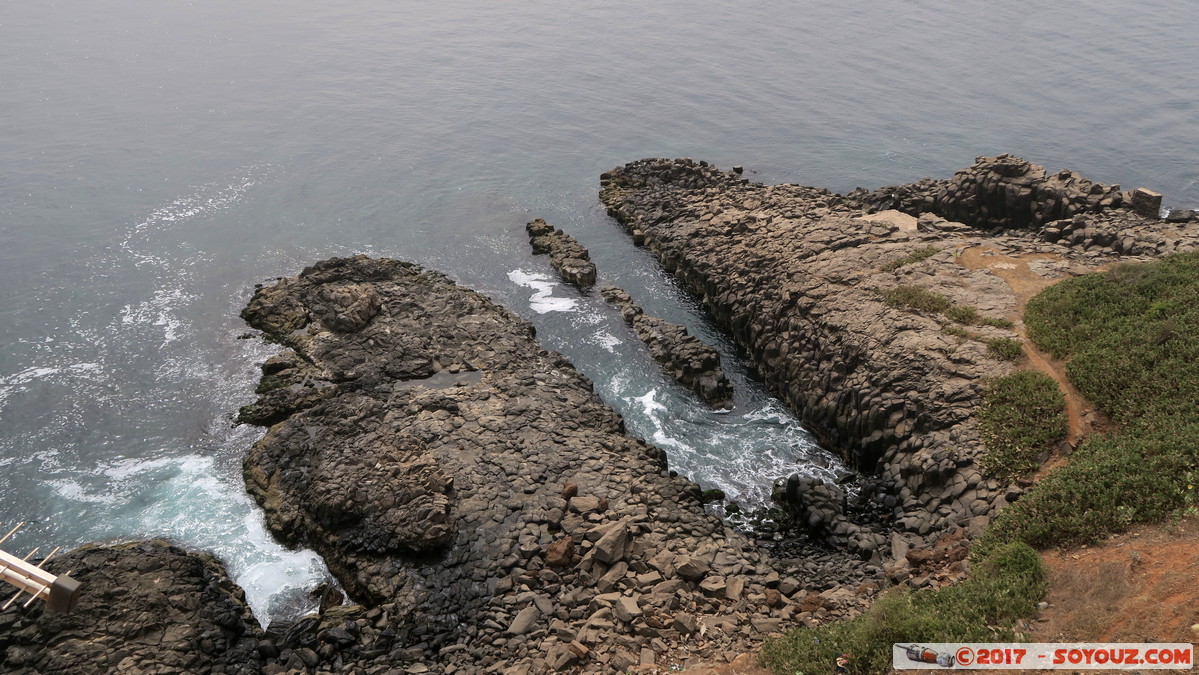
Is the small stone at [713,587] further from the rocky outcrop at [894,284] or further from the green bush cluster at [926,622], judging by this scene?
the rocky outcrop at [894,284]

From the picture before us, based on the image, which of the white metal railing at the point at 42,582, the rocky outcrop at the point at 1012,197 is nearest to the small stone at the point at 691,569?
the white metal railing at the point at 42,582

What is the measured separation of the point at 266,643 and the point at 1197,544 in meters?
30.1

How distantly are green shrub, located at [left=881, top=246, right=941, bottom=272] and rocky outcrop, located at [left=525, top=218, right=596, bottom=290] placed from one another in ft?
62.1

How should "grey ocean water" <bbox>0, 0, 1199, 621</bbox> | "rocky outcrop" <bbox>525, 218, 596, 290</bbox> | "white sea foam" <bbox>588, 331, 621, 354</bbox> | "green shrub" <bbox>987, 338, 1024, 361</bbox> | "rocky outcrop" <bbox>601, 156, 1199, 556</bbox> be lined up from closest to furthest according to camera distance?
1. "rocky outcrop" <bbox>601, 156, 1199, 556</bbox>
2. "green shrub" <bbox>987, 338, 1024, 361</bbox>
3. "grey ocean water" <bbox>0, 0, 1199, 621</bbox>
4. "white sea foam" <bbox>588, 331, 621, 354</bbox>
5. "rocky outcrop" <bbox>525, 218, 596, 290</bbox>

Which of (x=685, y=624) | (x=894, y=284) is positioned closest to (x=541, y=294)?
(x=894, y=284)

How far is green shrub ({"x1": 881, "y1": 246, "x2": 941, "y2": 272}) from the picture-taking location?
45438 mm

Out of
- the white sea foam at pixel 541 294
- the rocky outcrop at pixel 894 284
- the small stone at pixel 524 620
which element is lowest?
the small stone at pixel 524 620

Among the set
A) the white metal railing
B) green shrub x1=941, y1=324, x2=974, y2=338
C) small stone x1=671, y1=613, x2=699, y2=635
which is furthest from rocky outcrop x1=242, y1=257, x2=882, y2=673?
green shrub x1=941, y1=324, x2=974, y2=338

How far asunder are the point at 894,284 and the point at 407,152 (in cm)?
4760

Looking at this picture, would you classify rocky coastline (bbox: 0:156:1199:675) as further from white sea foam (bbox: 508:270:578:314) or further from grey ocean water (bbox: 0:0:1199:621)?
white sea foam (bbox: 508:270:578:314)

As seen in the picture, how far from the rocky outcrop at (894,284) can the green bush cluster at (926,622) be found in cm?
664

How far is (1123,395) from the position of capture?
31938 mm

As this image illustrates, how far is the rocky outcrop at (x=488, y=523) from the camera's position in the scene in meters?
27.3

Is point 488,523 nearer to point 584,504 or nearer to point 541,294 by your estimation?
point 584,504
